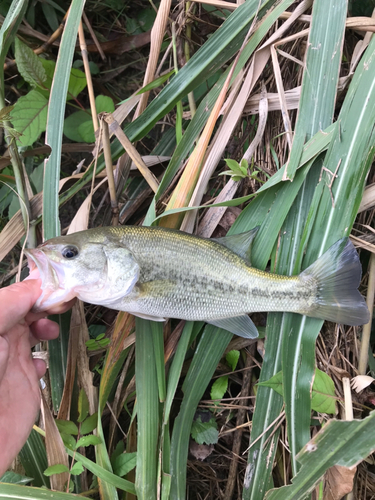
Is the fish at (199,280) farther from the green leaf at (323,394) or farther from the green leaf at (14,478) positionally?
the green leaf at (14,478)

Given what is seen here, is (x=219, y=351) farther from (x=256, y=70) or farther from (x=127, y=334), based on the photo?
(x=256, y=70)

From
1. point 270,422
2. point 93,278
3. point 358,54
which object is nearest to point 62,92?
point 93,278

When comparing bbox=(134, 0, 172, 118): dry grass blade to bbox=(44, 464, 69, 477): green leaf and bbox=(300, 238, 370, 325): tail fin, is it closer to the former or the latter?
bbox=(300, 238, 370, 325): tail fin

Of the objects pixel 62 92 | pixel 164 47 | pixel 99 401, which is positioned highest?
pixel 164 47

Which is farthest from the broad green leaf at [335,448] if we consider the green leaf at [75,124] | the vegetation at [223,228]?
the green leaf at [75,124]

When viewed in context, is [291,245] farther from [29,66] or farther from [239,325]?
[29,66]

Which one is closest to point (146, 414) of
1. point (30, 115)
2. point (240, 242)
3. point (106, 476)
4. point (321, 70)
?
point (106, 476)
